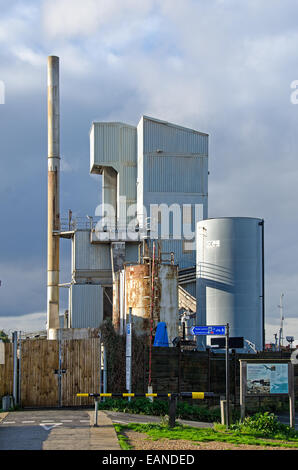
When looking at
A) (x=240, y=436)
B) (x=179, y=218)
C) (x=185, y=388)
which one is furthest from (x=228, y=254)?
(x=240, y=436)

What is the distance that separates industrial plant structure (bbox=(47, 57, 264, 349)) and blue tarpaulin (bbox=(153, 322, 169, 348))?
4840 mm

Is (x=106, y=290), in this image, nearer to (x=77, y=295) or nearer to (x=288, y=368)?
(x=77, y=295)

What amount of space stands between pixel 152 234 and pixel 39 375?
28.1m

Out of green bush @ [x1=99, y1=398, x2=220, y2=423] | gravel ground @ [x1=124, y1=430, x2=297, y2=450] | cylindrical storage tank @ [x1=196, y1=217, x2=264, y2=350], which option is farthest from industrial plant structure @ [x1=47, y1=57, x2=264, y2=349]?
gravel ground @ [x1=124, y1=430, x2=297, y2=450]

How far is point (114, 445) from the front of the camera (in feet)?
49.9

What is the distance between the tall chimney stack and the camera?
52812 millimetres

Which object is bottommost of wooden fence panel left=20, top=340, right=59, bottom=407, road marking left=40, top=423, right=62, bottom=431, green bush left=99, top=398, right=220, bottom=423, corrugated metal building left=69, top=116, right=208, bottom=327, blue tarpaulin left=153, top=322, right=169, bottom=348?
green bush left=99, top=398, right=220, bottom=423

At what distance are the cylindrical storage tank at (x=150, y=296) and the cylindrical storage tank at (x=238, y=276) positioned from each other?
6.00m

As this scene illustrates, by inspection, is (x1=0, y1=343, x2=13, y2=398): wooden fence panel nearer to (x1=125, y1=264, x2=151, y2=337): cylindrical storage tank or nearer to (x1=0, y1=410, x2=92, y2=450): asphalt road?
(x1=0, y1=410, x2=92, y2=450): asphalt road

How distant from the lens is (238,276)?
42344 millimetres

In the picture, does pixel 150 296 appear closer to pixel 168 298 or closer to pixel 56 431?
pixel 168 298

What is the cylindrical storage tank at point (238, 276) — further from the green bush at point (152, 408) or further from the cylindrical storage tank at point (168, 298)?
the green bush at point (152, 408)

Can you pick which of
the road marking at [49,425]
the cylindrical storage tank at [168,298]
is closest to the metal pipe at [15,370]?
the road marking at [49,425]
